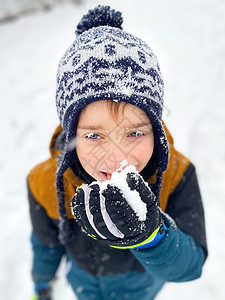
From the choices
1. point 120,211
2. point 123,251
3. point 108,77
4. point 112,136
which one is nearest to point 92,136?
point 112,136

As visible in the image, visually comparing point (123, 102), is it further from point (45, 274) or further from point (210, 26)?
point (210, 26)

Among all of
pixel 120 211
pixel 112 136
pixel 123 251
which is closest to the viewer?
pixel 120 211

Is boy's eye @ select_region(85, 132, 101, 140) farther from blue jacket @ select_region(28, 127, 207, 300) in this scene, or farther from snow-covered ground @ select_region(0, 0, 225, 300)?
snow-covered ground @ select_region(0, 0, 225, 300)

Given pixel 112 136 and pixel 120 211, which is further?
pixel 112 136

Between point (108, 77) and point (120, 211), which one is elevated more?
point (108, 77)

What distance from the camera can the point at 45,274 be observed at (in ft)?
6.36

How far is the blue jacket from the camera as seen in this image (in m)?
1.22

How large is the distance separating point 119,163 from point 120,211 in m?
0.21

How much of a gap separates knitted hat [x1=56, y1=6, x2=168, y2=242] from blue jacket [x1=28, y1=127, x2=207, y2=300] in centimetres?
26

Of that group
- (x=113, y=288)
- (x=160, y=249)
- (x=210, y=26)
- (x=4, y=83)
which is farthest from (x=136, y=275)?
(x=210, y=26)

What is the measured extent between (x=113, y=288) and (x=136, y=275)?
190mm

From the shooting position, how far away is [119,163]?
1087 millimetres

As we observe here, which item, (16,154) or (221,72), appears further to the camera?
(221,72)

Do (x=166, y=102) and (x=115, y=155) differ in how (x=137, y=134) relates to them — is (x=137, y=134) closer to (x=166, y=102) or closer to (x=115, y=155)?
(x=115, y=155)
